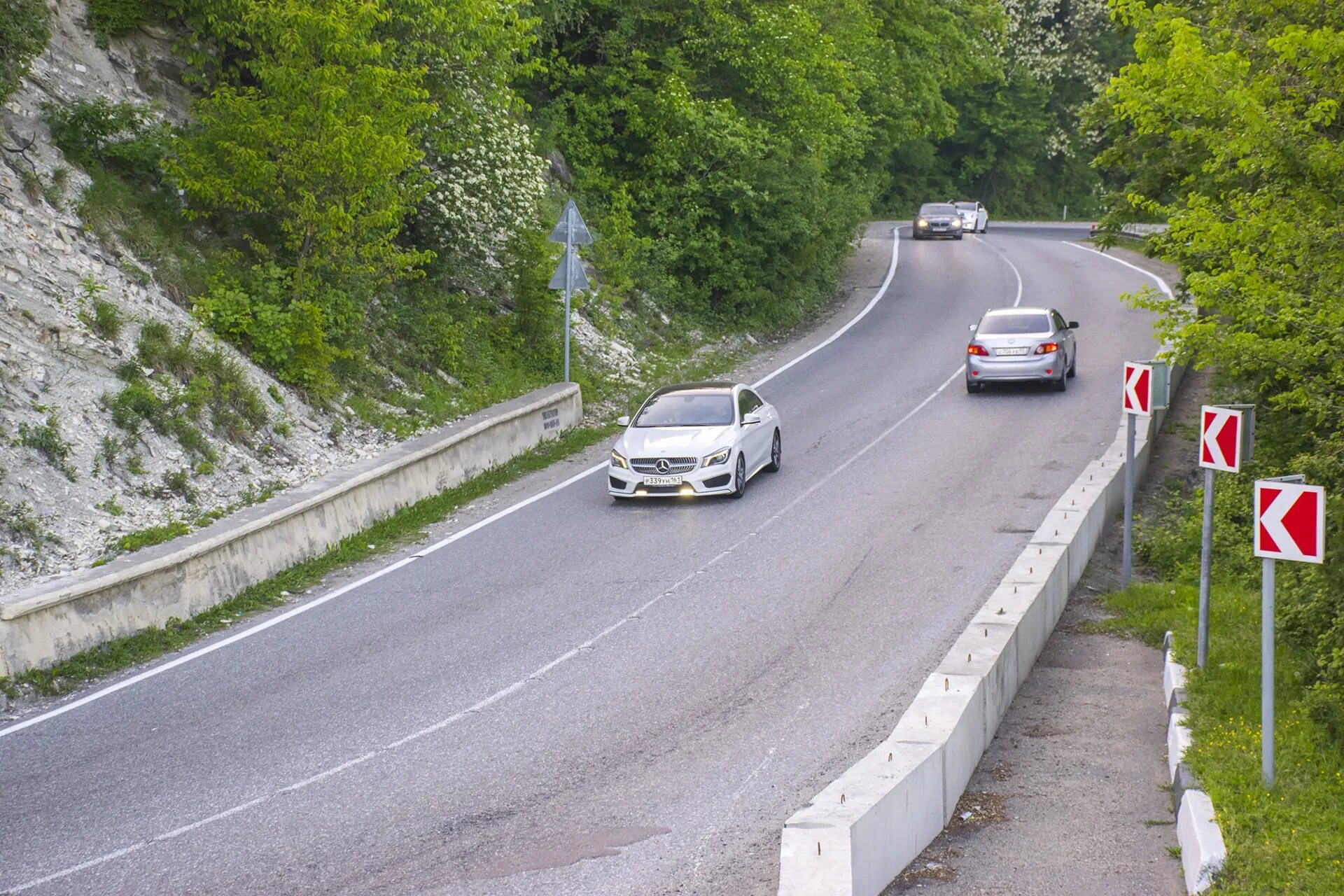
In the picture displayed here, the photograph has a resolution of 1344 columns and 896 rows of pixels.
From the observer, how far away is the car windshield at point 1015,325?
945 inches

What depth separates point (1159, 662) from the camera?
12109 mm

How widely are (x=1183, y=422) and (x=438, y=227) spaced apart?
13.0 m

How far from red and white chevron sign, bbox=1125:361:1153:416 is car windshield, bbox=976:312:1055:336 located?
9.02m

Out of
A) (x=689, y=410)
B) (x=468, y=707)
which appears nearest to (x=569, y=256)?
A: (x=689, y=410)

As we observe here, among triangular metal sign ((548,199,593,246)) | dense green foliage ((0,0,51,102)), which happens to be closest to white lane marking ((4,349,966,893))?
triangular metal sign ((548,199,593,246))

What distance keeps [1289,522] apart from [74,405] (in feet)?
38.9

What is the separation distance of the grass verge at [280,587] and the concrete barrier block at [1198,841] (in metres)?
8.74

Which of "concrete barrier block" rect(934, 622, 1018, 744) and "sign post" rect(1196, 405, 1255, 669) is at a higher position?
"sign post" rect(1196, 405, 1255, 669)

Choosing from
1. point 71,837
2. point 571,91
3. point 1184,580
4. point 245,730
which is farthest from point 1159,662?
point 571,91

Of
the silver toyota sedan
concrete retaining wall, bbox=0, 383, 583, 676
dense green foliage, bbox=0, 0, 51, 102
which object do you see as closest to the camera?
concrete retaining wall, bbox=0, 383, 583, 676

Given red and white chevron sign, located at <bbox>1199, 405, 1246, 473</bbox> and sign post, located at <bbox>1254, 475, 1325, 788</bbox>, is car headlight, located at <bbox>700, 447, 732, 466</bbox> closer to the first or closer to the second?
red and white chevron sign, located at <bbox>1199, 405, 1246, 473</bbox>

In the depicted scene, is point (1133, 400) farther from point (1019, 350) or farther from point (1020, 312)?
point (1020, 312)

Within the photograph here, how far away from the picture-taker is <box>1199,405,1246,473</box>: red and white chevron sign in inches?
440

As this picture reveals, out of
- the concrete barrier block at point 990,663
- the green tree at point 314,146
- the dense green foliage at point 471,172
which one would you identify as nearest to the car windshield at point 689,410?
the dense green foliage at point 471,172
